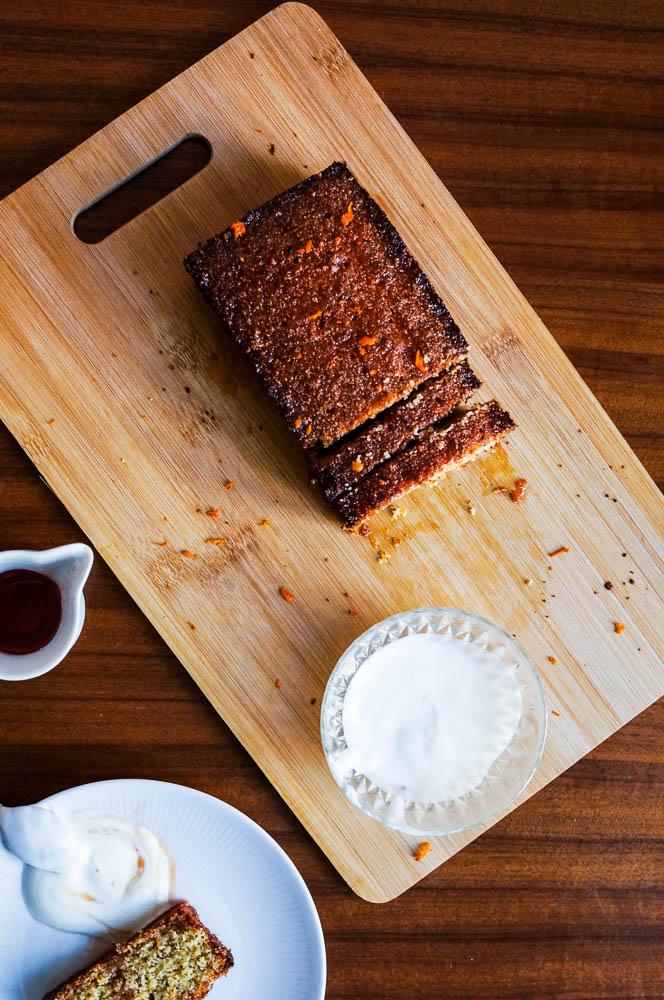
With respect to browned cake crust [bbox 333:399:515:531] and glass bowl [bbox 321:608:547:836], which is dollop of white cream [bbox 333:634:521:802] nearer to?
glass bowl [bbox 321:608:547:836]

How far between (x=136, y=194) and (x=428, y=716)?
6.53 ft

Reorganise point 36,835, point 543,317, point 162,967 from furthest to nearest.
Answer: point 543,317 < point 162,967 < point 36,835

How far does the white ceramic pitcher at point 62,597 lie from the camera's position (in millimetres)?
2521

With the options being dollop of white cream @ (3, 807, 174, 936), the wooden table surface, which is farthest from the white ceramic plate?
the wooden table surface

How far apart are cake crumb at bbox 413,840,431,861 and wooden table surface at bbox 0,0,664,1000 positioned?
6.4 inches

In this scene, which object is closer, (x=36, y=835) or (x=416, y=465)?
(x=36, y=835)

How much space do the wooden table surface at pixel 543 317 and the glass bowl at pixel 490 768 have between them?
24 centimetres

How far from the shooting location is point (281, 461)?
282 centimetres

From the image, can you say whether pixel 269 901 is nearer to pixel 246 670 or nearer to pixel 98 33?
pixel 246 670

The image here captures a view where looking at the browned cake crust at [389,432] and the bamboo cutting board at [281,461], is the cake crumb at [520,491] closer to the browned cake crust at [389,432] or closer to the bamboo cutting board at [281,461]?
the bamboo cutting board at [281,461]

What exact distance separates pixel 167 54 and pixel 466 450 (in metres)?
1.69

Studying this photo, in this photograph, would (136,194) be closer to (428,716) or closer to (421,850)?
(428,716)

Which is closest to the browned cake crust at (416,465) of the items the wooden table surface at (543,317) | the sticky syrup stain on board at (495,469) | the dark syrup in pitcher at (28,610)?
the sticky syrup stain on board at (495,469)

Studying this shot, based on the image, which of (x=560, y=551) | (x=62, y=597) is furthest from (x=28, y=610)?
(x=560, y=551)
